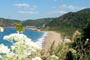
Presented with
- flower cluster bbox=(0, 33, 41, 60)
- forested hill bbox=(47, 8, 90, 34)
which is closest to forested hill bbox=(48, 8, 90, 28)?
forested hill bbox=(47, 8, 90, 34)

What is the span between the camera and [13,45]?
3.05m

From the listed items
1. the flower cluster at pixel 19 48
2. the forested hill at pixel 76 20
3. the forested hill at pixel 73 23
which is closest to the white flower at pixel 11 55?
the flower cluster at pixel 19 48

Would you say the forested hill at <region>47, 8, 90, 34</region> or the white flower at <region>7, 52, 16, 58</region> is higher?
the white flower at <region>7, 52, 16, 58</region>

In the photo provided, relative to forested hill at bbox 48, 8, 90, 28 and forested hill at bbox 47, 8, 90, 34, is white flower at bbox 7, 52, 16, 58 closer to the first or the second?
forested hill at bbox 47, 8, 90, 34

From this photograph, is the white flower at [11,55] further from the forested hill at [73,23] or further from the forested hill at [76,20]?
the forested hill at [76,20]

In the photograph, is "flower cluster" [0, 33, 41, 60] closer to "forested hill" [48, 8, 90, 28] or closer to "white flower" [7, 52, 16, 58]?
"white flower" [7, 52, 16, 58]

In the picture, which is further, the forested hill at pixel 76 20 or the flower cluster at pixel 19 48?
the forested hill at pixel 76 20

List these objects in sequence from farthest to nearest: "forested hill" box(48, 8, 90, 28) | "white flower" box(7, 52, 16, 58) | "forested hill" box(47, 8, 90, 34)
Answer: "forested hill" box(48, 8, 90, 28) < "forested hill" box(47, 8, 90, 34) < "white flower" box(7, 52, 16, 58)

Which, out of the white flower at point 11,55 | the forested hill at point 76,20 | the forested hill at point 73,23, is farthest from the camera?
the forested hill at point 76,20

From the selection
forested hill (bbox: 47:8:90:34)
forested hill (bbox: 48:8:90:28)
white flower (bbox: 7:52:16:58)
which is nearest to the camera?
white flower (bbox: 7:52:16:58)

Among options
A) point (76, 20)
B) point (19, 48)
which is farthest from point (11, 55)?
point (76, 20)

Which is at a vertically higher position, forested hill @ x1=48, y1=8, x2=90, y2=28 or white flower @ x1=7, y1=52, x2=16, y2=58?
white flower @ x1=7, y1=52, x2=16, y2=58

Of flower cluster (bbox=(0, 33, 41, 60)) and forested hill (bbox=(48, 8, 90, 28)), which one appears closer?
flower cluster (bbox=(0, 33, 41, 60))

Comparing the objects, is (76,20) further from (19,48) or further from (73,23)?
(19,48)
